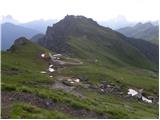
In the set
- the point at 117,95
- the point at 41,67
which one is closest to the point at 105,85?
the point at 117,95

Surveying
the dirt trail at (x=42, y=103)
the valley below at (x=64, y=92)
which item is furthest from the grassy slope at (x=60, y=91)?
the dirt trail at (x=42, y=103)

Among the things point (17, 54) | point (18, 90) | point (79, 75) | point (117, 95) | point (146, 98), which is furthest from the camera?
point (17, 54)

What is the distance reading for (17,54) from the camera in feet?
389

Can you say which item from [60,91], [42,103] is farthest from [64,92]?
[42,103]

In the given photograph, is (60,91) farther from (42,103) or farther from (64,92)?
(42,103)

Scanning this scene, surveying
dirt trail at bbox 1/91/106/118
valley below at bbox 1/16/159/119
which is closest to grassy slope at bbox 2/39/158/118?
valley below at bbox 1/16/159/119

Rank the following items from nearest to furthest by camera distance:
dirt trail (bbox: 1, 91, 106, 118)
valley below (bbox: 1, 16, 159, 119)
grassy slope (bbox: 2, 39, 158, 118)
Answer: valley below (bbox: 1, 16, 159, 119)
dirt trail (bbox: 1, 91, 106, 118)
grassy slope (bbox: 2, 39, 158, 118)

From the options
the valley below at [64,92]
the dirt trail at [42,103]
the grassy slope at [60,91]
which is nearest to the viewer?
the valley below at [64,92]

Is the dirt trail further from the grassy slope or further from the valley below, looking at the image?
the grassy slope

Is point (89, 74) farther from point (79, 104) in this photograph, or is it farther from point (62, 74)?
point (79, 104)

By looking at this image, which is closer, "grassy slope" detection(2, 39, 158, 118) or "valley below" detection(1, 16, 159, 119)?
"valley below" detection(1, 16, 159, 119)

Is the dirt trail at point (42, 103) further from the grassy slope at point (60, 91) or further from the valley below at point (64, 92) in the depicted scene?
the grassy slope at point (60, 91)

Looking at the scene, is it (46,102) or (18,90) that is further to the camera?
(18,90)

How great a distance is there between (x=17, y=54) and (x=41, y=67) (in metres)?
22.8
